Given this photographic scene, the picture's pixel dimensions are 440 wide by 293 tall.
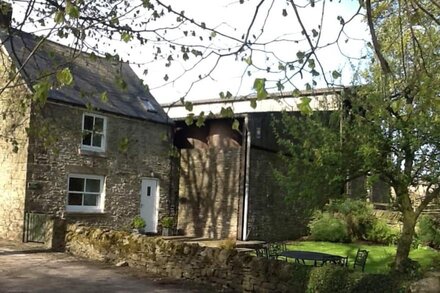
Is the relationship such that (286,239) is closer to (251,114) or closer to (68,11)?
(251,114)

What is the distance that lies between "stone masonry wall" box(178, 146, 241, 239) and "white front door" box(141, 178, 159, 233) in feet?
4.84

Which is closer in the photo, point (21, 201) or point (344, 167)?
point (344, 167)

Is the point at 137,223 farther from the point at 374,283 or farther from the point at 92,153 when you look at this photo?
the point at 374,283

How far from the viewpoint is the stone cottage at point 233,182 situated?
2328cm

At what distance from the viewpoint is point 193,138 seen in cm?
2558

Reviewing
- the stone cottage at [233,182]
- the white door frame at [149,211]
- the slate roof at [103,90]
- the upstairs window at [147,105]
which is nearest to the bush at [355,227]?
the stone cottage at [233,182]

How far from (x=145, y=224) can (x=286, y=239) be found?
6.80m

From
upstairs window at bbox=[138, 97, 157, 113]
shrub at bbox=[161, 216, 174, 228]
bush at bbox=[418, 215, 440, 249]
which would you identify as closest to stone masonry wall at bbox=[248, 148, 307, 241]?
shrub at bbox=[161, 216, 174, 228]

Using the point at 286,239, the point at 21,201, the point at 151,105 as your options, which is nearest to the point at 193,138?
the point at 151,105

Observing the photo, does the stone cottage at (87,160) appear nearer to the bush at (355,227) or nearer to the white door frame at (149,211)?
the white door frame at (149,211)

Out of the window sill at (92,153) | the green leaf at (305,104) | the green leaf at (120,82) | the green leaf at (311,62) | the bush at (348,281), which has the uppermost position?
the window sill at (92,153)

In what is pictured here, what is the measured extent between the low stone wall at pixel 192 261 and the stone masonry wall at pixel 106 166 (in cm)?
358

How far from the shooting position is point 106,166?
22062 millimetres

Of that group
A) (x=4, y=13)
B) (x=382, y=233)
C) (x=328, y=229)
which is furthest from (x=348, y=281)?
(x=382, y=233)
